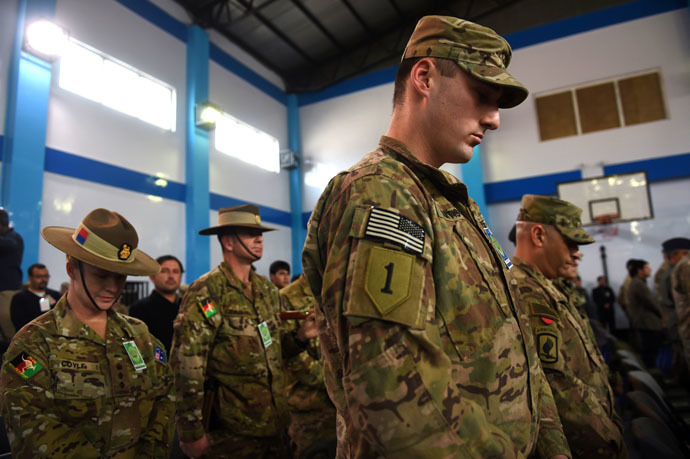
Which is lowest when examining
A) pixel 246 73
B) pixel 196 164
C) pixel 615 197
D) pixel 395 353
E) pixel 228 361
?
pixel 228 361

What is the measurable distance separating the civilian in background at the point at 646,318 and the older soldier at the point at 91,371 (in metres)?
6.36

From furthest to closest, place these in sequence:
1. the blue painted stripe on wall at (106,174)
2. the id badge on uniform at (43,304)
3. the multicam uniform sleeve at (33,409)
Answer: the blue painted stripe on wall at (106,174)
the id badge on uniform at (43,304)
the multicam uniform sleeve at (33,409)

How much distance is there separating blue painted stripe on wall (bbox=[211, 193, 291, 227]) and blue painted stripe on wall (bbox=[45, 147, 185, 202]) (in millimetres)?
665

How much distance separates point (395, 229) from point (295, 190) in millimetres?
9897

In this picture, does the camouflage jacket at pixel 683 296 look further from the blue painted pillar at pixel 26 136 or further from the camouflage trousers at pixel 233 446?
the blue painted pillar at pixel 26 136

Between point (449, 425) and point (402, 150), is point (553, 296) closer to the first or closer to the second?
point (402, 150)

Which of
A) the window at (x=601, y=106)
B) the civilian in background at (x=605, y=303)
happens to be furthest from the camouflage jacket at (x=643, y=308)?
the window at (x=601, y=106)

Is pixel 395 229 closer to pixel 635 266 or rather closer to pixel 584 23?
pixel 635 266

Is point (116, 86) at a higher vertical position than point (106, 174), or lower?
higher

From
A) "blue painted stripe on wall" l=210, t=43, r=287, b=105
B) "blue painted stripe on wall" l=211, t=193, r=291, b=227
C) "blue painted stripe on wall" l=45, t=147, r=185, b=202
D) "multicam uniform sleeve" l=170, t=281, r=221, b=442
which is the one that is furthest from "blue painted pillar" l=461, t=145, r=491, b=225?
"multicam uniform sleeve" l=170, t=281, r=221, b=442

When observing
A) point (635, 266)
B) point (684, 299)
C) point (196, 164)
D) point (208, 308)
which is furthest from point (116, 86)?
point (635, 266)

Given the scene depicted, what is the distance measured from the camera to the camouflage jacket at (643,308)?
6020 mm

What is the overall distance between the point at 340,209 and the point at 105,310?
134 cm

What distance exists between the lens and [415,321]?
71 centimetres
